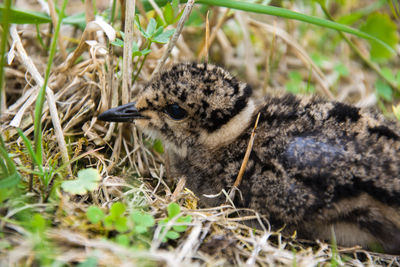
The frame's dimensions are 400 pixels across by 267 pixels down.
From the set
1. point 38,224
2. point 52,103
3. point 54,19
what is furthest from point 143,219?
point 54,19

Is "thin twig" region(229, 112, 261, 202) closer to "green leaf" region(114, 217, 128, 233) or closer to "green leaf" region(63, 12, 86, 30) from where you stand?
"green leaf" region(114, 217, 128, 233)

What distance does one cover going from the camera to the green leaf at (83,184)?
1768 millimetres

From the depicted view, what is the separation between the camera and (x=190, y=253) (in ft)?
5.54

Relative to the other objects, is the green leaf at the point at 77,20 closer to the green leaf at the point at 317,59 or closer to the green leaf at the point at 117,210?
the green leaf at the point at 117,210

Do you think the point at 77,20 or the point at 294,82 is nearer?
the point at 77,20

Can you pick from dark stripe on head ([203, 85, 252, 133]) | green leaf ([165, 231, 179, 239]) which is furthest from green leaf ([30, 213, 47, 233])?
dark stripe on head ([203, 85, 252, 133])

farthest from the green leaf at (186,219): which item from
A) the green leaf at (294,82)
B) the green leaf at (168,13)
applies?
the green leaf at (294,82)

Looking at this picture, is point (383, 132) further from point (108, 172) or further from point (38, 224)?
point (38, 224)

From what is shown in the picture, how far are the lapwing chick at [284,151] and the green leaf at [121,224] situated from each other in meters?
0.72

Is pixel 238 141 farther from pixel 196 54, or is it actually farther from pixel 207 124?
pixel 196 54

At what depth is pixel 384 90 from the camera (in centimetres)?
361

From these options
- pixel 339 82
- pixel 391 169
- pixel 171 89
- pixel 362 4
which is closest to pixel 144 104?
pixel 171 89

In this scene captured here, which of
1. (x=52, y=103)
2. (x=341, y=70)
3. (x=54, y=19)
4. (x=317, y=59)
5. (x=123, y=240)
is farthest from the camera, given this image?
(x=317, y=59)

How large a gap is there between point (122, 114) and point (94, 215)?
0.81 metres
